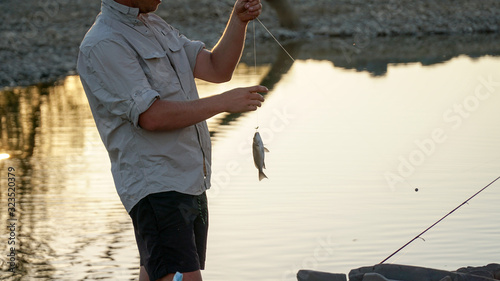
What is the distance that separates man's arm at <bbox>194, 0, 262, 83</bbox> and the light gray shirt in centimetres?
30

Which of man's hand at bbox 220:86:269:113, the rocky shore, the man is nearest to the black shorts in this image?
the man

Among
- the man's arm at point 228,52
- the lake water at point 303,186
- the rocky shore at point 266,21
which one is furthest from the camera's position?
the rocky shore at point 266,21

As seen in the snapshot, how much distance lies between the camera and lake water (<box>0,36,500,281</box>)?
6.03 m

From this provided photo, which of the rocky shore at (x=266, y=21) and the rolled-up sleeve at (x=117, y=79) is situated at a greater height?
the rolled-up sleeve at (x=117, y=79)

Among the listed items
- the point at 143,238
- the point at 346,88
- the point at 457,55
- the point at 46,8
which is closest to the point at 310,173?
the point at 143,238

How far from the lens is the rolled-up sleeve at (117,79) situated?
11.5 feet

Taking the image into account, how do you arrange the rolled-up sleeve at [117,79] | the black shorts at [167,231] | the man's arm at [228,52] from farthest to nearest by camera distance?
1. the man's arm at [228,52]
2. the black shorts at [167,231]
3. the rolled-up sleeve at [117,79]

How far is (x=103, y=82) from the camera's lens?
3537 millimetres

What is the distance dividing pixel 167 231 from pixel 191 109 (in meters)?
0.48

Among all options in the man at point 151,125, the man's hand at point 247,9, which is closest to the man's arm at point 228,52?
the man's hand at point 247,9

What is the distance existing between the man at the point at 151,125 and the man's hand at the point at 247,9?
1.17ft

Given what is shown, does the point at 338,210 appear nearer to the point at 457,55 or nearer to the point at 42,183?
the point at 42,183

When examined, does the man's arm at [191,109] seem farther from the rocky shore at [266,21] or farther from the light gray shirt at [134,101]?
the rocky shore at [266,21]

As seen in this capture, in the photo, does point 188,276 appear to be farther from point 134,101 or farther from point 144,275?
point 134,101
